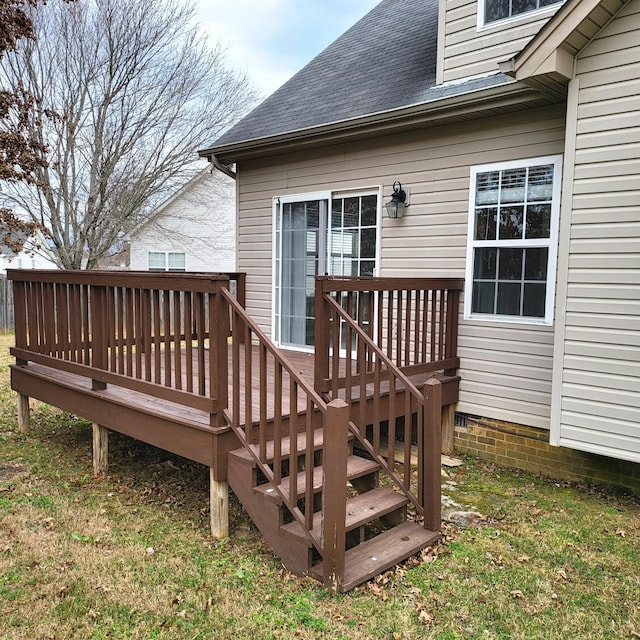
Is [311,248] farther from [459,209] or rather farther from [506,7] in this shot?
[506,7]

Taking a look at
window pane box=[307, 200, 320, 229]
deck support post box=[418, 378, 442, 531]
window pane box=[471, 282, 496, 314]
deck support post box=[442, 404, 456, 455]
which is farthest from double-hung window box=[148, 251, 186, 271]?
deck support post box=[418, 378, 442, 531]

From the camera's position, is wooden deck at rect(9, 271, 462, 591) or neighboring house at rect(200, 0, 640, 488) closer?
wooden deck at rect(9, 271, 462, 591)

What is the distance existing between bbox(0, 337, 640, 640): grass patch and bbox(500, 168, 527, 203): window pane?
98.9 inches

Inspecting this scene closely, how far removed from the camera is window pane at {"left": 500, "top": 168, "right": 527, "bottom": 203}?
4.84m

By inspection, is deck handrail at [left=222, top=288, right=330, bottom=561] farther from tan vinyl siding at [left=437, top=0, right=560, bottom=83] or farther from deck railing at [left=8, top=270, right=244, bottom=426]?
tan vinyl siding at [left=437, top=0, right=560, bottom=83]

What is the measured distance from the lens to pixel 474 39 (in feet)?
17.4

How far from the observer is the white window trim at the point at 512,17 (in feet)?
15.9

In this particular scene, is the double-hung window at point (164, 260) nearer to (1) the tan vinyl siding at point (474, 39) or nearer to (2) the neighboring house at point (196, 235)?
(2) the neighboring house at point (196, 235)

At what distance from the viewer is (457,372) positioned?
5367 millimetres

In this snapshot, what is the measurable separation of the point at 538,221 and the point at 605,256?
0.90m

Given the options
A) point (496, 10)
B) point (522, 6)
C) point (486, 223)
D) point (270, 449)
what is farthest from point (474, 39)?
point (270, 449)

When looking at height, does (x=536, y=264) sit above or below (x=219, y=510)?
above

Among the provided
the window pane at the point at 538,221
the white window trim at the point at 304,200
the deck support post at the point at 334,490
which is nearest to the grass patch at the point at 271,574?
the deck support post at the point at 334,490

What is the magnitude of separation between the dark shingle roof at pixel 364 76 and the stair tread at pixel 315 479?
3.52m
